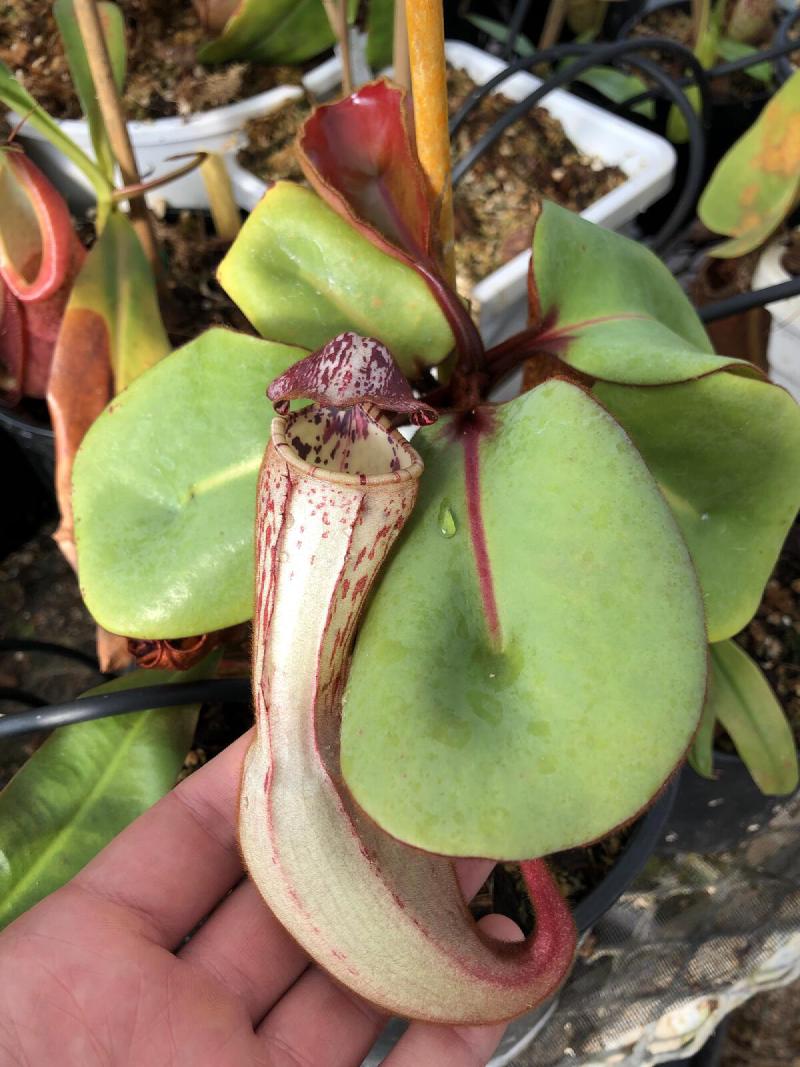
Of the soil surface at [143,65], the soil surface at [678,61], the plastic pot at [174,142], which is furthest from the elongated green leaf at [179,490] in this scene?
the soil surface at [678,61]

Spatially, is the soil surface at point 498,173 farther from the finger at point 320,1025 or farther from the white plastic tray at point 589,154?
the finger at point 320,1025

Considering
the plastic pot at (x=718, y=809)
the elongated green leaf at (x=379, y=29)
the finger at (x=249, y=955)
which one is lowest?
the plastic pot at (x=718, y=809)

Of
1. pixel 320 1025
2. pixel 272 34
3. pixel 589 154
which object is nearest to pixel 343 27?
pixel 272 34

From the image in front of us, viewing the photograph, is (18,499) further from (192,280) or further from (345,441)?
(345,441)

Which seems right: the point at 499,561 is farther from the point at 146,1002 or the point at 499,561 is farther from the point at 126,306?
the point at 126,306

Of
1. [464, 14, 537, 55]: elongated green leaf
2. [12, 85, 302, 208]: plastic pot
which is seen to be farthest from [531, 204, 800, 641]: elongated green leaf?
[464, 14, 537, 55]: elongated green leaf

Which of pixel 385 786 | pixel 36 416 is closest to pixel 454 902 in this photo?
pixel 385 786
